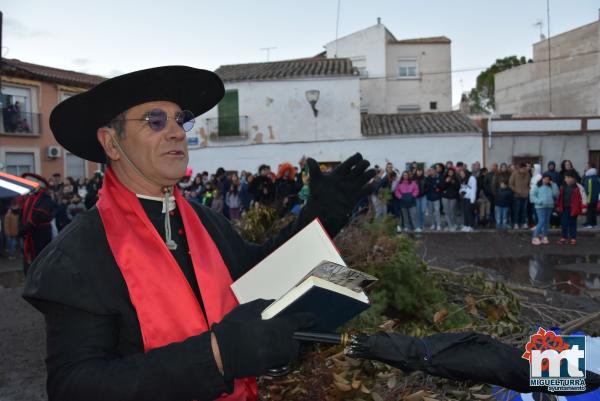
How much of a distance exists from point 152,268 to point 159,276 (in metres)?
0.04

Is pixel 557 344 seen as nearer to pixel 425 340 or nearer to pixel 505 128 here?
pixel 425 340

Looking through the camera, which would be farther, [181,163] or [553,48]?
[553,48]

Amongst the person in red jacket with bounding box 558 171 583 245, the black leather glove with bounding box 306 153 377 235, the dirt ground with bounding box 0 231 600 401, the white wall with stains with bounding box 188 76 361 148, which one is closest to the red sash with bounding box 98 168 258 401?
the black leather glove with bounding box 306 153 377 235

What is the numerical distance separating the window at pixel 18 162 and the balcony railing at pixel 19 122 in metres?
0.99

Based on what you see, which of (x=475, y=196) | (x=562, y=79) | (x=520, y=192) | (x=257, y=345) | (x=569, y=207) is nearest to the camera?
(x=257, y=345)

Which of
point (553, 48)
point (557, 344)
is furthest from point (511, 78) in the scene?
point (557, 344)

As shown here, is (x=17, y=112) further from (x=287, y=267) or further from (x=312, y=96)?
(x=287, y=267)

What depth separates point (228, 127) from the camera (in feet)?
76.4

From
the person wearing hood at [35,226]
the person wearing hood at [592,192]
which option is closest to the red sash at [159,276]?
the person wearing hood at [35,226]

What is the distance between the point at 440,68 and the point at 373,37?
4.08 meters

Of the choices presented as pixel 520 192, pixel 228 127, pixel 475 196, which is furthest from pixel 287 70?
pixel 520 192

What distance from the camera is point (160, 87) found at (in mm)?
2033

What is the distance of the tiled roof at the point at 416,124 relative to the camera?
2127 cm

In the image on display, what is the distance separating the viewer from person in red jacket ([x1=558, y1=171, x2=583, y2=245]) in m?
10.6
